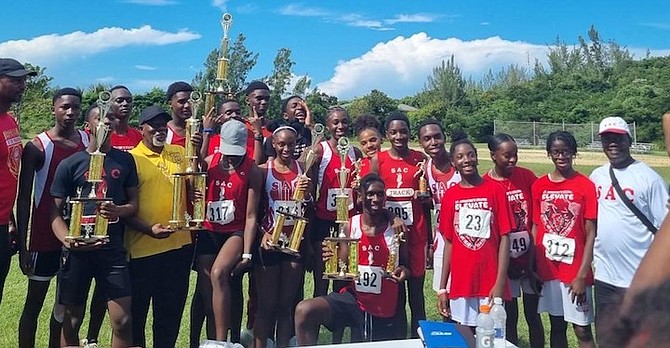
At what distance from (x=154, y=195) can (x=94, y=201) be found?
0.69 meters

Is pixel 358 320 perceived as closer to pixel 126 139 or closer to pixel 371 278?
pixel 371 278

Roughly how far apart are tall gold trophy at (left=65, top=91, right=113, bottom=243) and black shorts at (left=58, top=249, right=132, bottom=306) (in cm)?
18

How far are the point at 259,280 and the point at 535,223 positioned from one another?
7.36ft

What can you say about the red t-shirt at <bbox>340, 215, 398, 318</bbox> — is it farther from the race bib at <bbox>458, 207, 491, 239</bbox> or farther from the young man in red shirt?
the young man in red shirt

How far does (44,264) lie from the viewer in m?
4.66

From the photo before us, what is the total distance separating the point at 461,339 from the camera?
2.88 m

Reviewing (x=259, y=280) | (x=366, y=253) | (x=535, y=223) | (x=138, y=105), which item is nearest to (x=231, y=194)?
(x=259, y=280)

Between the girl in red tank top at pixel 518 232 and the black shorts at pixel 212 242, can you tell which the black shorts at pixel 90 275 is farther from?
the girl in red tank top at pixel 518 232

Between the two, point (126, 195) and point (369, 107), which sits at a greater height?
point (369, 107)

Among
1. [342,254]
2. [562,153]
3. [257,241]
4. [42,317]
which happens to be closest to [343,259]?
[342,254]

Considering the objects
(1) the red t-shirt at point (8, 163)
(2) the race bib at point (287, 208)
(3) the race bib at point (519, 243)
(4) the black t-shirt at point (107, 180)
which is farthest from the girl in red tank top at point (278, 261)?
(1) the red t-shirt at point (8, 163)

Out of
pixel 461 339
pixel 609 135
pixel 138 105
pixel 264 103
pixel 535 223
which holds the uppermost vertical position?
pixel 138 105

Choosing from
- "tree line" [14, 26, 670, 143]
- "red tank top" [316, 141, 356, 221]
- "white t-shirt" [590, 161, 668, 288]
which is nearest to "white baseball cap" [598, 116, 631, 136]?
"white t-shirt" [590, 161, 668, 288]

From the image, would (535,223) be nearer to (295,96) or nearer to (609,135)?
(609,135)
